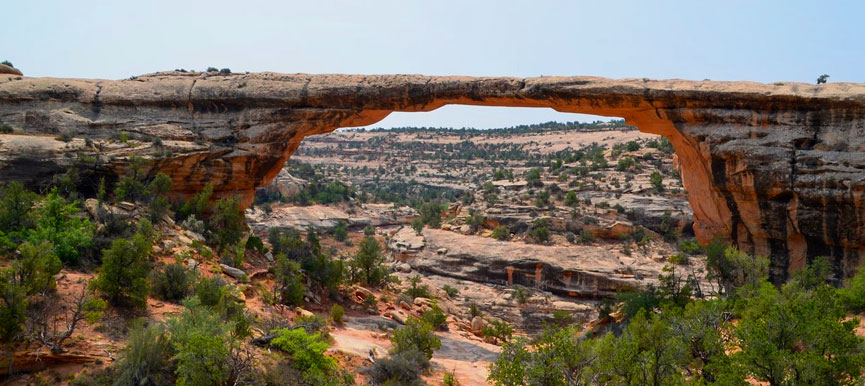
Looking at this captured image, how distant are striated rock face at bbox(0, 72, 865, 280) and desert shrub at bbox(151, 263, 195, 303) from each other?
18.2 ft

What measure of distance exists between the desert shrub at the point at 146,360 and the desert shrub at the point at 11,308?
67.6 inches

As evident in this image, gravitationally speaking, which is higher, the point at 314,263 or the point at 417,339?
the point at 314,263

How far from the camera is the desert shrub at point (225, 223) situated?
16938 millimetres

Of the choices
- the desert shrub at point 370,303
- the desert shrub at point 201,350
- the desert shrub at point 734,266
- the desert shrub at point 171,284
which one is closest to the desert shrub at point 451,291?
the desert shrub at point 370,303

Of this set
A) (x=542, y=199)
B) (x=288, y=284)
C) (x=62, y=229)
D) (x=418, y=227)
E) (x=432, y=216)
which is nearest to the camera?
(x=62, y=229)

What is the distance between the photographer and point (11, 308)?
912 cm

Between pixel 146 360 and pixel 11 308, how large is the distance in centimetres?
243

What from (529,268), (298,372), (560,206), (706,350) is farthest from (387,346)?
(560,206)

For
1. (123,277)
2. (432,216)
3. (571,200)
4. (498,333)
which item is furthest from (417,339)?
(432,216)

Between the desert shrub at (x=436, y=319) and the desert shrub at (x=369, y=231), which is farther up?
the desert shrub at (x=436, y=319)

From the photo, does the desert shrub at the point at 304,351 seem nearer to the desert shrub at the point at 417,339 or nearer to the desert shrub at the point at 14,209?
the desert shrub at the point at 417,339

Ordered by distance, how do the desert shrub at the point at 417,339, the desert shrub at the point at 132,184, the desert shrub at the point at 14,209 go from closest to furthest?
the desert shrub at the point at 417,339 → the desert shrub at the point at 14,209 → the desert shrub at the point at 132,184

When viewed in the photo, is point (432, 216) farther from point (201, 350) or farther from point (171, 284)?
point (201, 350)

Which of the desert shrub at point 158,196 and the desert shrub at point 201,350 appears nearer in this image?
the desert shrub at point 201,350
